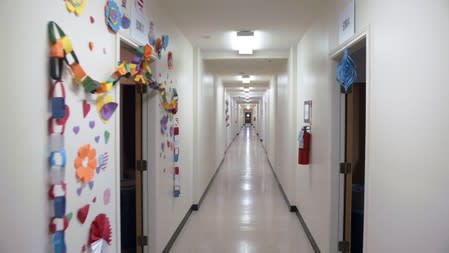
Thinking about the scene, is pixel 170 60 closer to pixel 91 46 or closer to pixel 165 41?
pixel 165 41

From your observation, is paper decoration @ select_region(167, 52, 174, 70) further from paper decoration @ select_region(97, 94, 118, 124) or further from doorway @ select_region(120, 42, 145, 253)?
paper decoration @ select_region(97, 94, 118, 124)

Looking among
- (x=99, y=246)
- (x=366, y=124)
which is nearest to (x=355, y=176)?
(x=366, y=124)

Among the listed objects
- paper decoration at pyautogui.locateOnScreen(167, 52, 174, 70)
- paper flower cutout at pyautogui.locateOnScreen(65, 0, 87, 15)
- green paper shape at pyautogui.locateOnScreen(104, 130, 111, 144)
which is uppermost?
paper decoration at pyautogui.locateOnScreen(167, 52, 174, 70)

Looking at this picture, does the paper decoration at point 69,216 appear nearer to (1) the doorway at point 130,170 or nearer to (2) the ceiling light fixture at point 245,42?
(1) the doorway at point 130,170

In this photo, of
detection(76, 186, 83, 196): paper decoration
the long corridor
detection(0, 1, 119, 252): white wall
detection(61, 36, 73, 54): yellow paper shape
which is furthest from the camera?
the long corridor

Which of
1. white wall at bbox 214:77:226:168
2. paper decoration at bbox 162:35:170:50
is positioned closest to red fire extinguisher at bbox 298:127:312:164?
paper decoration at bbox 162:35:170:50

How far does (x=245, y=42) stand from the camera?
4.89 metres

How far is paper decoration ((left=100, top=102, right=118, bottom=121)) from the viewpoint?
187cm

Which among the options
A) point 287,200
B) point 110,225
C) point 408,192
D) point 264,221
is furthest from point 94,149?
point 287,200

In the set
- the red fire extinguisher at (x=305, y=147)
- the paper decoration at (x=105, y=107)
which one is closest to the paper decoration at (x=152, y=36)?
the paper decoration at (x=105, y=107)

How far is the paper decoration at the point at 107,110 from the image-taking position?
1.87 m

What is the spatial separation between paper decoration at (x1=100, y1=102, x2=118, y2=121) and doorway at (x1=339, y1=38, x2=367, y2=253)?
1.77 m

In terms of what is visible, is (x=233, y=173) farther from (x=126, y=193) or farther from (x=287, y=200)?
(x=126, y=193)

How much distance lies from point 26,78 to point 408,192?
1827mm
